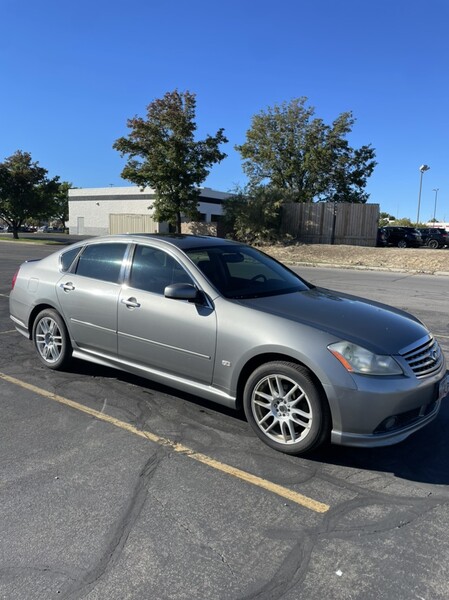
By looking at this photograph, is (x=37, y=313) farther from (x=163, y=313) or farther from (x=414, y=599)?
(x=414, y=599)

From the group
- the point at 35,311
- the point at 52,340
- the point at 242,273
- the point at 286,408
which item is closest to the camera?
the point at 286,408

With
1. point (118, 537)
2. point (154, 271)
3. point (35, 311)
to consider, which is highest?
point (154, 271)

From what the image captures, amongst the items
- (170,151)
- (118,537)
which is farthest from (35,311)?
(170,151)

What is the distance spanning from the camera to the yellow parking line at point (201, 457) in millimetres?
3023

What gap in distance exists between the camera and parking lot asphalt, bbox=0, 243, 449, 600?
2.34m

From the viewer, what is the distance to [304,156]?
3884cm

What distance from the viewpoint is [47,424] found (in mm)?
4070

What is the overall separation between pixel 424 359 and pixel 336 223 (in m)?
27.7

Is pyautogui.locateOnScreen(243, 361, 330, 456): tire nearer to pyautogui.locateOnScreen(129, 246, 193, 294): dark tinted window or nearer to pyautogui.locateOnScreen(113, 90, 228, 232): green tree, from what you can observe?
pyautogui.locateOnScreen(129, 246, 193, 294): dark tinted window

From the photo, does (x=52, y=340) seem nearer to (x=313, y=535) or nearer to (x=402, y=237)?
(x=313, y=535)

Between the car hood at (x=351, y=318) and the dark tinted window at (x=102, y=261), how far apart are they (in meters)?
1.57

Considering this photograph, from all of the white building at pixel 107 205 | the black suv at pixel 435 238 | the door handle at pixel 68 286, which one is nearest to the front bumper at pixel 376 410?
the door handle at pixel 68 286

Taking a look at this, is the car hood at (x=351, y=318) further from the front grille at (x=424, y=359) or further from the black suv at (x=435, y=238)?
the black suv at (x=435, y=238)

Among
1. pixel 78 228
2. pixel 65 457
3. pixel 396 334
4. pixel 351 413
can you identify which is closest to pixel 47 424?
pixel 65 457
